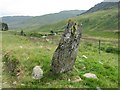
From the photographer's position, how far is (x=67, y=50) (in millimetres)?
17781

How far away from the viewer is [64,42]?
1784 centimetres

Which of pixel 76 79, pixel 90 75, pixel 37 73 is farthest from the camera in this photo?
pixel 90 75

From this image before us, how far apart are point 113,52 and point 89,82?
824 inches

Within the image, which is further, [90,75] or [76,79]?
[90,75]

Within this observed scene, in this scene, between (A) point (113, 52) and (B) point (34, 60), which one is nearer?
(B) point (34, 60)

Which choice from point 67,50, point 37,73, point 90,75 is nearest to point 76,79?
point 90,75

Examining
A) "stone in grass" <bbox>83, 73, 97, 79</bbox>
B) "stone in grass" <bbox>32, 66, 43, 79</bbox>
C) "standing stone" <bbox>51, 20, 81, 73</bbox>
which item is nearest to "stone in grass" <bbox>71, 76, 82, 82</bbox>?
"stone in grass" <bbox>83, 73, 97, 79</bbox>

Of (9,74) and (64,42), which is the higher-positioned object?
(64,42)

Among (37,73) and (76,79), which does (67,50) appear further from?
(37,73)

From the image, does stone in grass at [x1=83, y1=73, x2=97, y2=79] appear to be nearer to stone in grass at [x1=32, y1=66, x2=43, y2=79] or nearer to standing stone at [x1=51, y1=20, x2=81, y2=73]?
standing stone at [x1=51, y1=20, x2=81, y2=73]

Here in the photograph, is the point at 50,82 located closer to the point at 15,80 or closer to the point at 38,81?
the point at 38,81

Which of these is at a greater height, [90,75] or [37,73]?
[37,73]

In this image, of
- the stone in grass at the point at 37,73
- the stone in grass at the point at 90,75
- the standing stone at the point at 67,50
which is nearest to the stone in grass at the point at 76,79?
the stone in grass at the point at 90,75

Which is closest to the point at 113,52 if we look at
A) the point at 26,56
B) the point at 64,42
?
the point at 26,56
